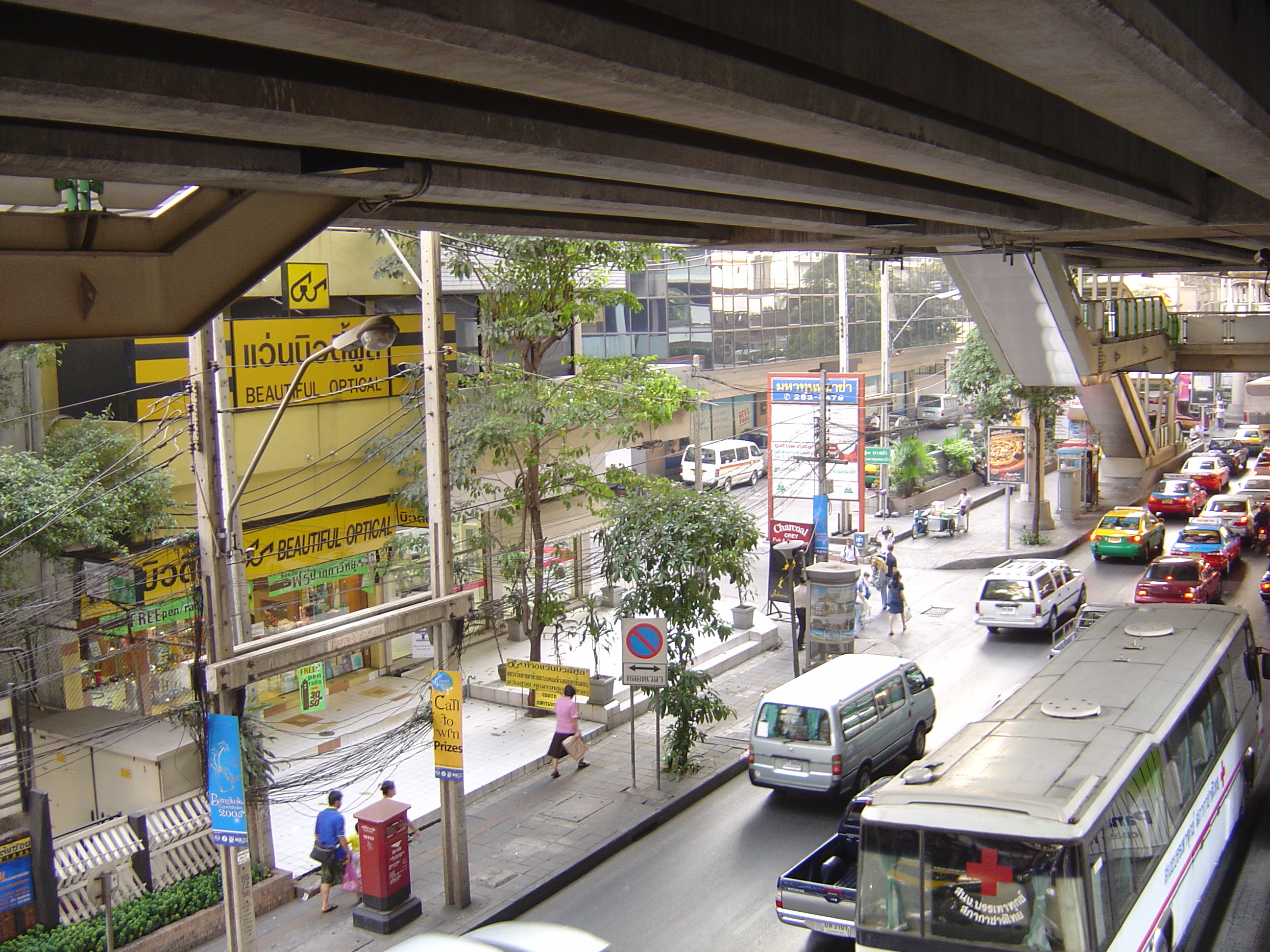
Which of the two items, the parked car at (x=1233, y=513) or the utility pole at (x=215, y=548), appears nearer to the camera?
the utility pole at (x=215, y=548)

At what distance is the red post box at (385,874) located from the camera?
1193 centimetres

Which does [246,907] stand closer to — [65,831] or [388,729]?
[65,831]

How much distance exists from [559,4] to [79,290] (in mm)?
3066

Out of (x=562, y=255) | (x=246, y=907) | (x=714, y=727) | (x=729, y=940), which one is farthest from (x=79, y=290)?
(x=714, y=727)

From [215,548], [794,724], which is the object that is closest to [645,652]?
[794,724]

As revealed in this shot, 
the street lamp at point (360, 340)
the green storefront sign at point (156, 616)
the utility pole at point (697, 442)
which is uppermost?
the street lamp at point (360, 340)

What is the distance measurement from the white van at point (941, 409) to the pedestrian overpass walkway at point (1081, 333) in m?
12.4

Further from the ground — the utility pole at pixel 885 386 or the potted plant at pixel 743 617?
the utility pole at pixel 885 386

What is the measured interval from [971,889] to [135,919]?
8.09m

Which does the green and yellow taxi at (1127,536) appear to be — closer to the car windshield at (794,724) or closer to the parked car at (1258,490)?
the parked car at (1258,490)

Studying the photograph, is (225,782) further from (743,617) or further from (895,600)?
(895,600)

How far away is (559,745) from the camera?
16422 mm

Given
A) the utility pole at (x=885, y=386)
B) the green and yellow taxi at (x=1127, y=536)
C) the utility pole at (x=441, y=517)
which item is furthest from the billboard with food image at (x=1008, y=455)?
the utility pole at (x=441, y=517)

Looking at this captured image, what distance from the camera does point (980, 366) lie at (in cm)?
3447
